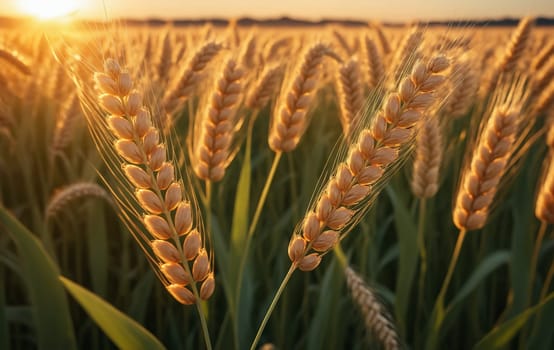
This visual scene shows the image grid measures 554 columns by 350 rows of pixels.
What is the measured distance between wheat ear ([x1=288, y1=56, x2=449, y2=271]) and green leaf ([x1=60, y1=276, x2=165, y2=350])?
0.84ft

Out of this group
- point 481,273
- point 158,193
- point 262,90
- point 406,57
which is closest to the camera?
point 158,193

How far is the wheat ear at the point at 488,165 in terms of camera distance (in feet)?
3.67

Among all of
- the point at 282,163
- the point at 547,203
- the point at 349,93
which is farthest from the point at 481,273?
the point at 282,163

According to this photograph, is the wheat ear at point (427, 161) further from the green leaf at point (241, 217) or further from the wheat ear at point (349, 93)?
the green leaf at point (241, 217)

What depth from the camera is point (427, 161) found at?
4.75 feet

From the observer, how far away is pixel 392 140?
2.66ft

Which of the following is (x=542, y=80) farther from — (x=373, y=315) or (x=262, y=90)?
(x=373, y=315)

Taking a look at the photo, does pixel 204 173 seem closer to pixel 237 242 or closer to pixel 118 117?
pixel 237 242

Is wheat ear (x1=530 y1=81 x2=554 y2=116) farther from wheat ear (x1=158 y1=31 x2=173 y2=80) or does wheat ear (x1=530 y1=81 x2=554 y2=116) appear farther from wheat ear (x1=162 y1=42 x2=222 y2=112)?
wheat ear (x1=158 y1=31 x2=173 y2=80)

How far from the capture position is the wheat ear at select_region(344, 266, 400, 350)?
95 cm

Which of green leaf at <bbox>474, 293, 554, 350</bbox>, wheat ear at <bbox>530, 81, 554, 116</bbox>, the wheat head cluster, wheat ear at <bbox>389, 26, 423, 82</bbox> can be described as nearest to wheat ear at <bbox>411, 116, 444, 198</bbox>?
the wheat head cluster

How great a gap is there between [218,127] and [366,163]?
0.47 m

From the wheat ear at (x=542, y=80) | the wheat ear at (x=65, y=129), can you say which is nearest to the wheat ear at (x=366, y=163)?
the wheat ear at (x=65, y=129)

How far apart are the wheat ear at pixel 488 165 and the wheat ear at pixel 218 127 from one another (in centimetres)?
54
